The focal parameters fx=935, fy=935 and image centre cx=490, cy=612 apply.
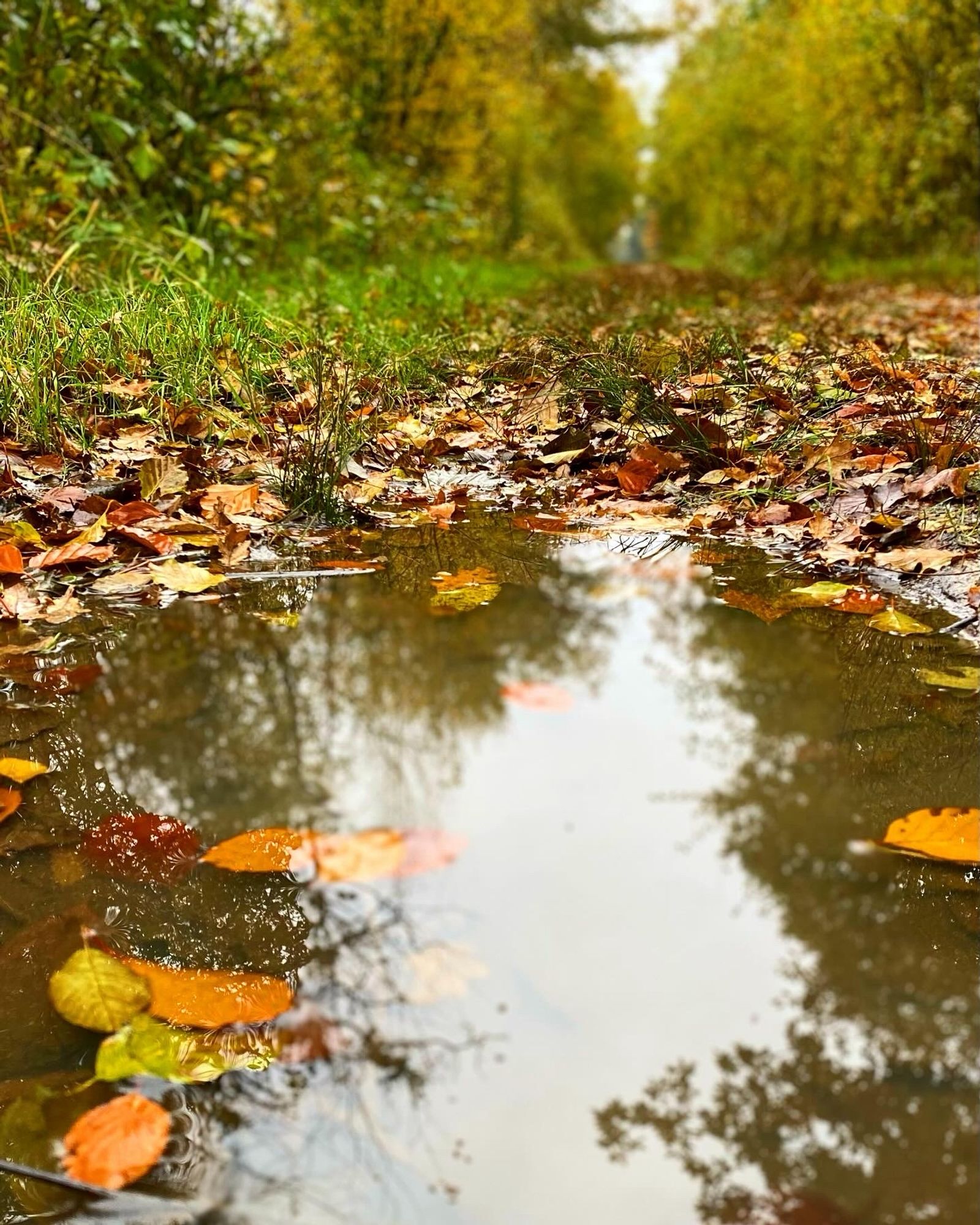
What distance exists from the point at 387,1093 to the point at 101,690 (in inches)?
35.4

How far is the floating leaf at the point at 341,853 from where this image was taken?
107cm

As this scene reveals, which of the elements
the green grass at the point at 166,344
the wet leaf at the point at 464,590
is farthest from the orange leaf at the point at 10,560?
the wet leaf at the point at 464,590

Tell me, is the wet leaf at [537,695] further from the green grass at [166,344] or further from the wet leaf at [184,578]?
the green grass at [166,344]

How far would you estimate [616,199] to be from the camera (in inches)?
1458

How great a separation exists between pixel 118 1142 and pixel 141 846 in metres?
0.40

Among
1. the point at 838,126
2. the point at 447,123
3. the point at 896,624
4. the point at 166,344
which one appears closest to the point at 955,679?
the point at 896,624

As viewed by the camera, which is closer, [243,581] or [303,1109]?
[303,1109]

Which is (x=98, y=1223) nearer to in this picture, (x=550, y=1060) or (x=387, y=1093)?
(x=387, y=1093)

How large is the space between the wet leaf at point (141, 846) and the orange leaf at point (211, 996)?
143 millimetres

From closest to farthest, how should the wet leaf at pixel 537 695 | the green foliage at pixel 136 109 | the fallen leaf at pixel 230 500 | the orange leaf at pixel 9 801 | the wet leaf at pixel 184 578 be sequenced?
the orange leaf at pixel 9 801 → the wet leaf at pixel 537 695 → the wet leaf at pixel 184 578 → the fallen leaf at pixel 230 500 → the green foliage at pixel 136 109

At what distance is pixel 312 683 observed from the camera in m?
1.48

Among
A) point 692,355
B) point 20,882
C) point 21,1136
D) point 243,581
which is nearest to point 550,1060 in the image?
point 21,1136

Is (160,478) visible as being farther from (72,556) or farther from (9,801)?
(9,801)

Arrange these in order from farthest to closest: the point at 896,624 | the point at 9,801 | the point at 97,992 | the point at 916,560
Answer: the point at 916,560
the point at 896,624
the point at 9,801
the point at 97,992
